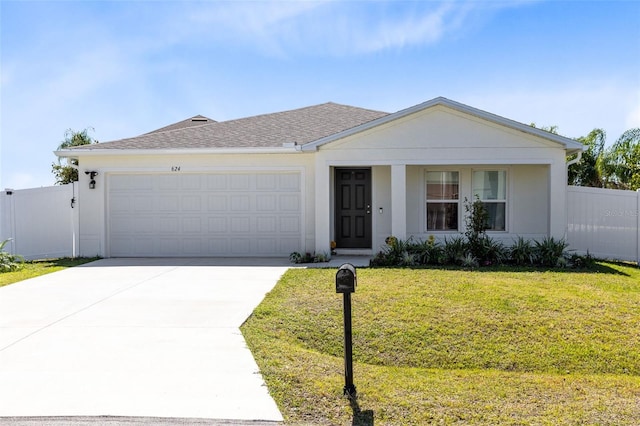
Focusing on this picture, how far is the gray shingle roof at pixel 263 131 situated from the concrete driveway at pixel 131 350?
508 centimetres

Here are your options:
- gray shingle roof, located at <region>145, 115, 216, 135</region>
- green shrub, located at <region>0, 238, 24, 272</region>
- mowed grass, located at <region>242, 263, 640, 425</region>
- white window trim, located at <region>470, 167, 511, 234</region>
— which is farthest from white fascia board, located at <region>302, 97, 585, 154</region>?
gray shingle roof, located at <region>145, 115, 216, 135</region>

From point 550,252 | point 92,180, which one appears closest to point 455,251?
point 550,252

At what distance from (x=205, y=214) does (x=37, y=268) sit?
4177 millimetres

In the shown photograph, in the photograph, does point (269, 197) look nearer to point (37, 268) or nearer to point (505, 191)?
point (37, 268)

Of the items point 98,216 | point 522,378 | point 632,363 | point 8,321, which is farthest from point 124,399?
point 98,216

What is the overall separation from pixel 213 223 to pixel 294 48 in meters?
6.01

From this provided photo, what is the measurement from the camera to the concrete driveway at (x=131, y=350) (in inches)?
156

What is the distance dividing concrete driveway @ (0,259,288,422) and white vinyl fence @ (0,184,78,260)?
4051 mm

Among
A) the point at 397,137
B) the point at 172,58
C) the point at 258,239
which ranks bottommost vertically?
the point at 258,239

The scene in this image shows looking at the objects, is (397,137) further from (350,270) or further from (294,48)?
(350,270)

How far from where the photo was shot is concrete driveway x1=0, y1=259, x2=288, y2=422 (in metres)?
3.96

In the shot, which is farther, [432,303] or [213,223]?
[213,223]

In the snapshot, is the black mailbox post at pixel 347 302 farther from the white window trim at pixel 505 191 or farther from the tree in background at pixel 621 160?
the tree in background at pixel 621 160

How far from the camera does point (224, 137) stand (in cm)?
1374
